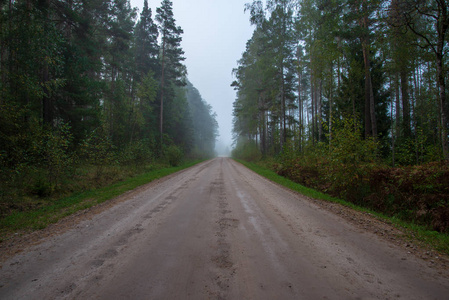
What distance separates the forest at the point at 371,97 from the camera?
6.27m

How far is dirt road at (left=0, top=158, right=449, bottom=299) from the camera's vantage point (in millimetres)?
2246

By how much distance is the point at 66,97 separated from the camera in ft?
43.6

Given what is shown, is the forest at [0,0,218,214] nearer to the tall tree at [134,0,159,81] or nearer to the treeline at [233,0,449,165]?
the tall tree at [134,0,159,81]

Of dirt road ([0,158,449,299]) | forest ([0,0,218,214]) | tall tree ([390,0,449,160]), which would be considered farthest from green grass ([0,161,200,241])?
tall tree ([390,0,449,160])

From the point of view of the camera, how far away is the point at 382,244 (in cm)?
360

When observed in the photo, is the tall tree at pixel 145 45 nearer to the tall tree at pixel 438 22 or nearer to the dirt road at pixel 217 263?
the tall tree at pixel 438 22

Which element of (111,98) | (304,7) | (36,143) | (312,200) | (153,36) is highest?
(153,36)

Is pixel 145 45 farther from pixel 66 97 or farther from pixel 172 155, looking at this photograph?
pixel 66 97

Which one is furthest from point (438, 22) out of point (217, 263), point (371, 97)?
point (217, 263)

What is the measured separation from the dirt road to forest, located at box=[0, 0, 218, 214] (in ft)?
15.3

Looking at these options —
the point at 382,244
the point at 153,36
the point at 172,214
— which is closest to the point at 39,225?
the point at 172,214

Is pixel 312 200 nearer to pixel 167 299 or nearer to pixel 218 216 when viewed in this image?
pixel 218 216

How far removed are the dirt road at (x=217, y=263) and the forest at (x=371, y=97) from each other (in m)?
3.11

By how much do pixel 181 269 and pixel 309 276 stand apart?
1.64 m
